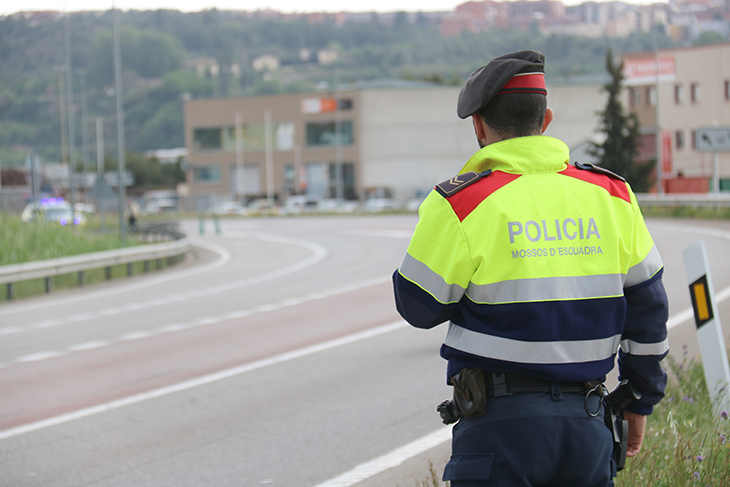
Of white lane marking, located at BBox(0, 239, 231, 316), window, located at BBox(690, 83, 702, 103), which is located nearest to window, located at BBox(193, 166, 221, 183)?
window, located at BBox(690, 83, 702, 103)

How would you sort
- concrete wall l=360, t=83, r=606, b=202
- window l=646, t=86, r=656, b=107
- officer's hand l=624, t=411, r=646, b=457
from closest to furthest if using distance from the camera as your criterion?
1. officer's hand l=624, t=411, r=646, b=457
2. window l=646, t=86, r=656, b=107
3. concrete wall l=360, t=83, r=606, b=202

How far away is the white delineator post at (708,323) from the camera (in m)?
5.21

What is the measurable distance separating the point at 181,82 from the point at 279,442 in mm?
195626

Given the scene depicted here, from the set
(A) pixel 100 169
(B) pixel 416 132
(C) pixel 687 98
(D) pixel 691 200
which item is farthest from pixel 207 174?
(D) pixel 691 200

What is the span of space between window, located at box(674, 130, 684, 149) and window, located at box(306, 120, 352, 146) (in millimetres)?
37436

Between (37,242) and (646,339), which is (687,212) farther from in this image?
(646,339)

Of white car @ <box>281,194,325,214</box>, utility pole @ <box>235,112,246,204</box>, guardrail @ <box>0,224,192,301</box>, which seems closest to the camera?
guardrail @ <box>0,224,192,301</box>

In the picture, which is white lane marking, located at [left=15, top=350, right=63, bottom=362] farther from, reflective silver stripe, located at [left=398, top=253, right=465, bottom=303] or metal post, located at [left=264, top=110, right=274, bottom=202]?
metal post, located at [left=264, top=110, right=274, bottom=202]

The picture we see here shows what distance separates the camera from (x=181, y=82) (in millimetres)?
193875

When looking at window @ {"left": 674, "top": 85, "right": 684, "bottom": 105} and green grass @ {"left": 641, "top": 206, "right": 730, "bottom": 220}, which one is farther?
Answer: window @ {"left": 674, "top": 85, "right": 684, "bottom": 105}

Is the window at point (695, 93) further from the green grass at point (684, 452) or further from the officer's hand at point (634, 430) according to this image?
the officer's hand at point (634, 430)

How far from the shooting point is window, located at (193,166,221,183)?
101188mm

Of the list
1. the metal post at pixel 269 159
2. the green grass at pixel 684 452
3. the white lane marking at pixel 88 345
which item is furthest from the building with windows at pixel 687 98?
the green grass at pixel 684 452

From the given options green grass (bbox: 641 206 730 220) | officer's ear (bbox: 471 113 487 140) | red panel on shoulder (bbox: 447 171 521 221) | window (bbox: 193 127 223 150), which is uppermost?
window (bbox: 193 127 223 150)
